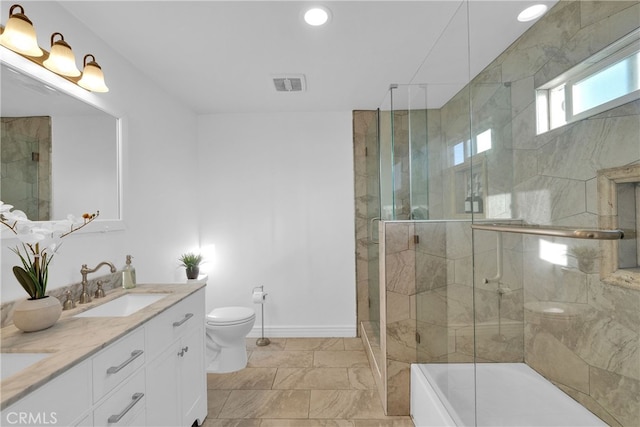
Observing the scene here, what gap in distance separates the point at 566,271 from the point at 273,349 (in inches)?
98.1

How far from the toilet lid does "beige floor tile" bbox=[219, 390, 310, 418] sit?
52 centimetres

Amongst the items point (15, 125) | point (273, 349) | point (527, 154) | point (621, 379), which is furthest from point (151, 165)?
point (621, 379)

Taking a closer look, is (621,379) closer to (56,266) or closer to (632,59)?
(632,59)

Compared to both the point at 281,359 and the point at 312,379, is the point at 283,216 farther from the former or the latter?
the point at 312,379

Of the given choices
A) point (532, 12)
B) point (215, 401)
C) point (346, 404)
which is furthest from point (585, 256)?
point (215, 401)

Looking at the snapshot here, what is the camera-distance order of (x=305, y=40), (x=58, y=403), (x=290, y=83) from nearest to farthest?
(x=58, y=403)
(x=305, y=40)
(x=290, y=83)

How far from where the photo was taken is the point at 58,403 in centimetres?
86

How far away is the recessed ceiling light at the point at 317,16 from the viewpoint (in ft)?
5.23

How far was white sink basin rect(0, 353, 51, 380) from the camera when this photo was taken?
3.29 feet

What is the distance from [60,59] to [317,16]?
135cm

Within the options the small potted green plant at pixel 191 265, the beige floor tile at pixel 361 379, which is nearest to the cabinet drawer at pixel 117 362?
the small potted green plant at pixel 191 265

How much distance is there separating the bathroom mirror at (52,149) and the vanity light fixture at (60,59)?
8 cm

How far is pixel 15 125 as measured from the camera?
4.25 ft

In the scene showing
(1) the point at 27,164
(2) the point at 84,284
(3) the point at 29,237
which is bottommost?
(2) the point at 84,284
